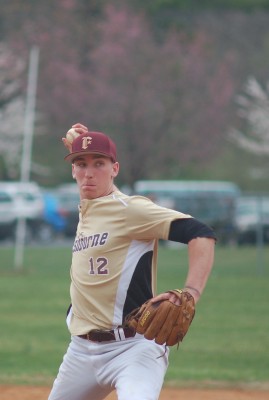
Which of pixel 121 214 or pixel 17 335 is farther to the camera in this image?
pixel 17 335

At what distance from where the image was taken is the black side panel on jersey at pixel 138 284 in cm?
486

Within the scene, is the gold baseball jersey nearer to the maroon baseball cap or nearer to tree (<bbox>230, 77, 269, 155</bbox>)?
the maroon baseball cap

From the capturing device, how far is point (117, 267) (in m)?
4.86

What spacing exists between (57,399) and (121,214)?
976 millimetres

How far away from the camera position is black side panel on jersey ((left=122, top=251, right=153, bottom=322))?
486 cm

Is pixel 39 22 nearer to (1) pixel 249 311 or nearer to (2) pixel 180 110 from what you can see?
(2) pixel 180 110

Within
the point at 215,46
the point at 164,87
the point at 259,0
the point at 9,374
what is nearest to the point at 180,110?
the point at 164,87

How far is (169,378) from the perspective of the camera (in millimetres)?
9492

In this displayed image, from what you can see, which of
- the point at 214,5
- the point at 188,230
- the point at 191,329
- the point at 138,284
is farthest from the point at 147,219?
the point at 214,5

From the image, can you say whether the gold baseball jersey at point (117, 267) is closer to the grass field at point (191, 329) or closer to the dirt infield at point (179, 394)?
the dirt infield at point (179, 394)

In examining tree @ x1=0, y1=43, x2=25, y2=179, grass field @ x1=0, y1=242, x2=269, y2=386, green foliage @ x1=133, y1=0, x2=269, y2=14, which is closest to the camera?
grass field @ x1=0, y1=242, x2=269, y2=386

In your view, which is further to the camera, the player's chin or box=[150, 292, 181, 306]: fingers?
the player's chin

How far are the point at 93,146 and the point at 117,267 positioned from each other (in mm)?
597

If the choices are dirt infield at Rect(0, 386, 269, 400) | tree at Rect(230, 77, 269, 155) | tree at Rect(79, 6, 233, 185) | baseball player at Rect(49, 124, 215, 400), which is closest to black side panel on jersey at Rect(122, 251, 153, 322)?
baseball player at Rect(49, 124, 215, 400)
